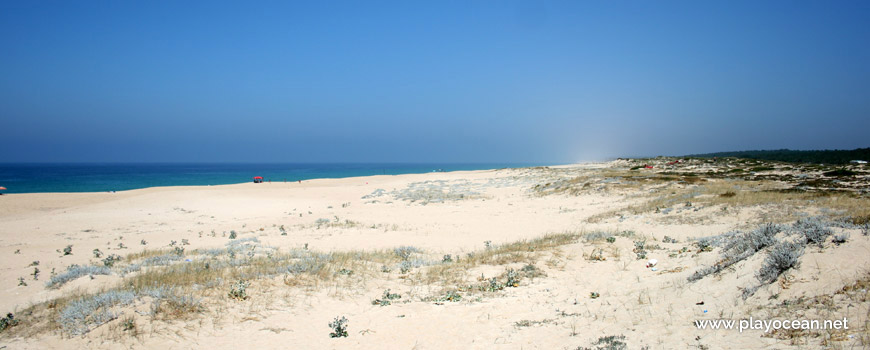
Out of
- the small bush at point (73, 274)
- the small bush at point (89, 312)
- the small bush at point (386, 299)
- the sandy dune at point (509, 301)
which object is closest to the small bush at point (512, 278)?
the sandy dune at point (509, 301)

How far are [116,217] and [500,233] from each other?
24096mm

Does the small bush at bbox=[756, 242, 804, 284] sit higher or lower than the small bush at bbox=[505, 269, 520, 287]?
higher

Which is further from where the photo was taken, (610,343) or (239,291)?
(239,291)

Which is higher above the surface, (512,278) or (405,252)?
(512,278)

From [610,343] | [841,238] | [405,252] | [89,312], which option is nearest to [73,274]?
[89,312]

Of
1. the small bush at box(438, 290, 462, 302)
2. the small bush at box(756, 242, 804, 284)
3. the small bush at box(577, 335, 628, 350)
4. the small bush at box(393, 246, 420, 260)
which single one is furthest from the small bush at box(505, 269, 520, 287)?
the small bush at box(756, 242, 804, 284)

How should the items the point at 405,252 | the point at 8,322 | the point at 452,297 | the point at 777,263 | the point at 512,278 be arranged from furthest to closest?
the point at 405,252 < the point at 512,278 < the point at 452,297 < the point at 8,322 < the point at 777,263

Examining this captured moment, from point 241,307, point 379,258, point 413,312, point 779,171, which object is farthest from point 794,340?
point 779,171

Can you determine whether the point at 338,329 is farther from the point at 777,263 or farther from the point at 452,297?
the point at 777,263

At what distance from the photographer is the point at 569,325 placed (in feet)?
18.6

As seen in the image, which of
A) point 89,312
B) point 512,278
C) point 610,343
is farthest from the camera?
point 512,278

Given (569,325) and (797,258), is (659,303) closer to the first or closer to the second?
(569,325)

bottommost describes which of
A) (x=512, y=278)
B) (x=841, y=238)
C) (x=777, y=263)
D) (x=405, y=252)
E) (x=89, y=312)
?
(x=405, y=252)

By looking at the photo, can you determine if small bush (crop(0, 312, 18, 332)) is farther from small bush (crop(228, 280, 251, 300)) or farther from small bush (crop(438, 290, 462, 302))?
small bush (crop(438, 290, 462, 302))
